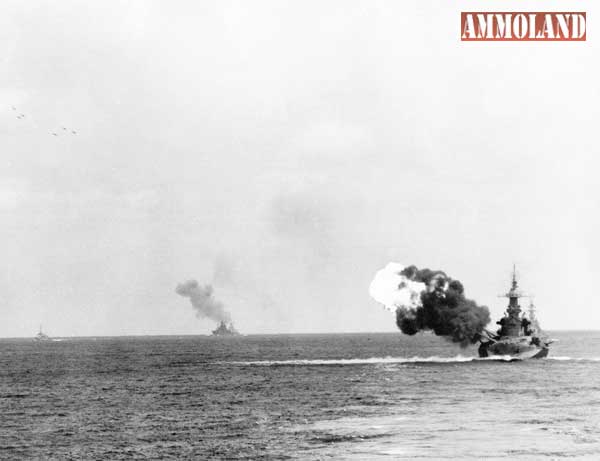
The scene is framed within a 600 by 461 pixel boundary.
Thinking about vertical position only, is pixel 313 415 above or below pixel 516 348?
below

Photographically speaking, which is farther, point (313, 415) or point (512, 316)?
point (512, 316)

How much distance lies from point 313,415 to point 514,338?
66.3m

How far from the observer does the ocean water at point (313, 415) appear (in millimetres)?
52344

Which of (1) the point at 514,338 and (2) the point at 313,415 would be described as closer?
(2) the point at 313,415

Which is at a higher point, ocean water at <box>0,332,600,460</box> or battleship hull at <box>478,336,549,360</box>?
battleship hull at <box>478,336,549,360</box>

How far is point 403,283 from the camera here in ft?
431

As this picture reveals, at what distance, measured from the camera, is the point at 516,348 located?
129m

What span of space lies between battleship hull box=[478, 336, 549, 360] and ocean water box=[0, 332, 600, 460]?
23.9ft

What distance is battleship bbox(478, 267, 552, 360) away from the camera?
5027 inches

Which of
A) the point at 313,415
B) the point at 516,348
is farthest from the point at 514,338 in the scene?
the point at 313,415

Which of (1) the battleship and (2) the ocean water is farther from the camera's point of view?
(1) the battleship

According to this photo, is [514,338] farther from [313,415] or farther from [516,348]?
[313,415]

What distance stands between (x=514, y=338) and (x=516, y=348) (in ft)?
5.42

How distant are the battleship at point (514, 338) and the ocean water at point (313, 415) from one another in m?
7.59
